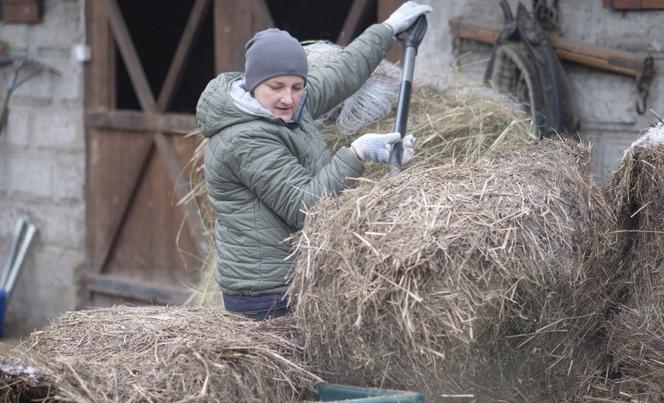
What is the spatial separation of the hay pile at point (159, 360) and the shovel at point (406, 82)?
2.11 ft

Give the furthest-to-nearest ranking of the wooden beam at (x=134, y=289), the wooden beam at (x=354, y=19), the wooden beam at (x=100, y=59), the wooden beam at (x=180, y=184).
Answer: the wooden beam at (x=100, y=59) < the wooden beam at (x=134, y=289) < the wooden beam at (x=180, y=184) < the wooden beam at (x=354, y=19)

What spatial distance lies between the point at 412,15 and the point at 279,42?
83 cm

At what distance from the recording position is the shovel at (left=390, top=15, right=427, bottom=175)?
3182mm

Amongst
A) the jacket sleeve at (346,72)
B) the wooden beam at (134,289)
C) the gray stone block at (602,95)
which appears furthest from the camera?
the wooden beam at (134,289)

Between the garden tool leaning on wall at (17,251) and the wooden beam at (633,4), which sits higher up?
the wooden beam at (633,4)

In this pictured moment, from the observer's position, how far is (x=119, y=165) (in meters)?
6.44

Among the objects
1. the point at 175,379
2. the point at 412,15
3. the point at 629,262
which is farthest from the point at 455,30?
the point at 175,379

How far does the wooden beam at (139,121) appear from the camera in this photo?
597cm

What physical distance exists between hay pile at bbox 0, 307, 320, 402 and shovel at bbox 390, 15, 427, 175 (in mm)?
644

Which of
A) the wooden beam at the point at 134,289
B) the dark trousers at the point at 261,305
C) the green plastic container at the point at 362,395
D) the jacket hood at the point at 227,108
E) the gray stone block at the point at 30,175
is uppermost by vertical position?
the jacket hood at the point at 227,108

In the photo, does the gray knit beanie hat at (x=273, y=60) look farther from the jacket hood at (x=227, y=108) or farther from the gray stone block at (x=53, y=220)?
the gray stone block at (x=53, y=220)

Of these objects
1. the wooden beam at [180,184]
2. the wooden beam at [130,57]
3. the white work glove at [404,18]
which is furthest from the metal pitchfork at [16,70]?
the white work glove at [404,18]

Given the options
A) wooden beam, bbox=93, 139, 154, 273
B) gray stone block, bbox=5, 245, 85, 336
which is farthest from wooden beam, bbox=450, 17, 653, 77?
gray stone block, bbox=5, 245, 85, 336

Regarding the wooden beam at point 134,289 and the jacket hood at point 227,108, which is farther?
the wooden beam at point 134,289
